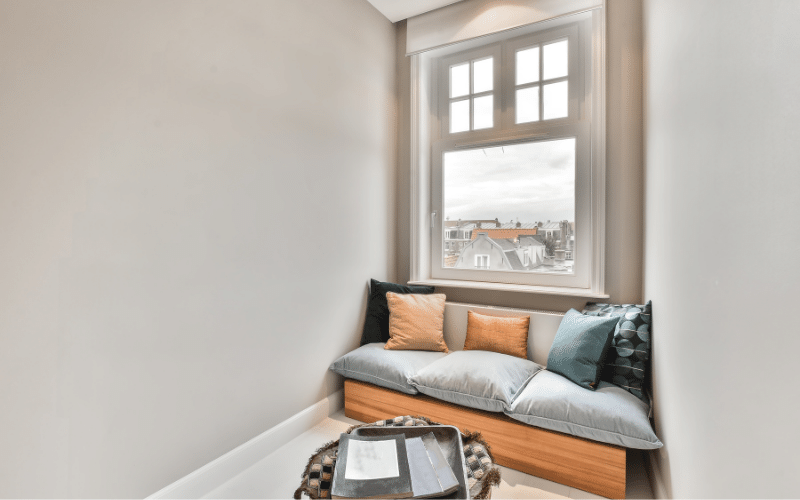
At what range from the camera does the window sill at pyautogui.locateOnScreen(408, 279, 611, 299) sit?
240cm

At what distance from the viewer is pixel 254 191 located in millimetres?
1972

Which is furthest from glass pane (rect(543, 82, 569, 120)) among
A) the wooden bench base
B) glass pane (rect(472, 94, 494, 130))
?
the wooden bench base

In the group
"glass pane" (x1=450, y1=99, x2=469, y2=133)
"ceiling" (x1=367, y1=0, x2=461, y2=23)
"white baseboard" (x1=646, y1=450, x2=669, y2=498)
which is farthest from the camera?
"glass pane" (x1=450, y1=99, x2=469, y2=133)

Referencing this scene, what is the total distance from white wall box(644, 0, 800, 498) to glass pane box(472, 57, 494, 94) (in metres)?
1.46

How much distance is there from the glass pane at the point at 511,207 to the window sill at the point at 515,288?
0.14 m

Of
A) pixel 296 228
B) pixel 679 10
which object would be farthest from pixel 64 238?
pixel 679 10

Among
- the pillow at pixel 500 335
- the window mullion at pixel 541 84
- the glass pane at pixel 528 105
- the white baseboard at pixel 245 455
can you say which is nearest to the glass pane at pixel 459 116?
the glass pane at pixel 528 105

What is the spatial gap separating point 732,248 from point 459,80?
257cm

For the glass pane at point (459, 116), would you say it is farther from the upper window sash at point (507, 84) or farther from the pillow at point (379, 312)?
the pillow at point (379, 312)

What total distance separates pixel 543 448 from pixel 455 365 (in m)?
0.59

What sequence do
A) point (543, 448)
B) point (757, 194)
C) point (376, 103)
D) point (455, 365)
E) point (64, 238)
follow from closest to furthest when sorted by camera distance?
point (757, 194)
point (64, 238)
point (543, 448)
point (455, 365)
point (376, 103)

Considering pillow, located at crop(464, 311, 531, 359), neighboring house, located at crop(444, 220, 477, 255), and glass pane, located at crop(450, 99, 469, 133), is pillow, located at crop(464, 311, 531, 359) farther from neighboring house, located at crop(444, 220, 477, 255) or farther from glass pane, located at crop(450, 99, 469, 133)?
glass pane, located at crop(450, 99, 469, 133)

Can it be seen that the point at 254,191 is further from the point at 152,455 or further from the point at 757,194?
the point at 757,194

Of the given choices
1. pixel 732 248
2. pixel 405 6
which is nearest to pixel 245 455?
pixel 732 248
